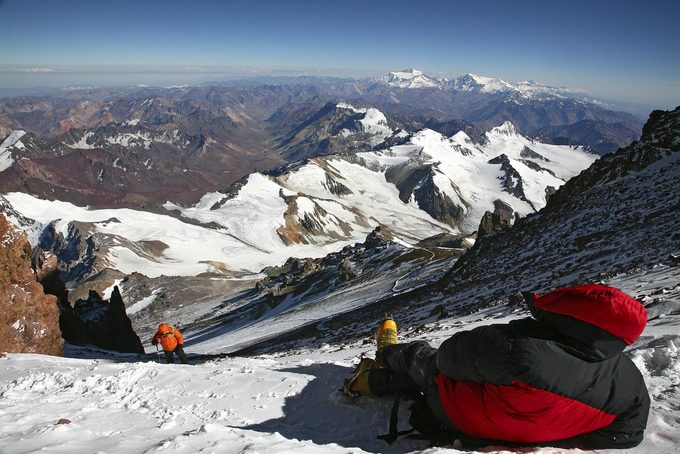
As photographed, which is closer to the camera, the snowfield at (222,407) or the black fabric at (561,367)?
the black fabric at (561,367)

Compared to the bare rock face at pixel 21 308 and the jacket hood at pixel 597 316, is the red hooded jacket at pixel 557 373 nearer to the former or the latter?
the jacket hood at pixel 597 316

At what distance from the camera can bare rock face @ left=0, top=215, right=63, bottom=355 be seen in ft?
71.2

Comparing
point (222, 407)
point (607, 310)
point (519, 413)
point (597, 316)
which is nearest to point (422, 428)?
point (519, 413)

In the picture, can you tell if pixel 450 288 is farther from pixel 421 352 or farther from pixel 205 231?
pixel 205 231

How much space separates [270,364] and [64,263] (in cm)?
16262

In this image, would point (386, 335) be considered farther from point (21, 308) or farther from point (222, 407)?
point (21, 308)

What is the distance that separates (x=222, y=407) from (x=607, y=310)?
7372mm

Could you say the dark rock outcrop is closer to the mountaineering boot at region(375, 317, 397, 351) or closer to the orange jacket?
the orange jacket

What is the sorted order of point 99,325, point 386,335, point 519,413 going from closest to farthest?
point 519,413, point 386,335, point 99,325

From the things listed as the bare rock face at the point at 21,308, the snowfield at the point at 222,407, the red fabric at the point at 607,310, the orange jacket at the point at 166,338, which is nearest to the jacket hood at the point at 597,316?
the red fabric at the point at 607,310

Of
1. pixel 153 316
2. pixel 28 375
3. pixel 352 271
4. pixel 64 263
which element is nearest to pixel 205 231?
pixel 64 263

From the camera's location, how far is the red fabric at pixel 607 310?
170 inches

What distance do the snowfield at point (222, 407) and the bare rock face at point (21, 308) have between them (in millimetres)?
12282

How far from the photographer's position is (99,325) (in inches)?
1679
